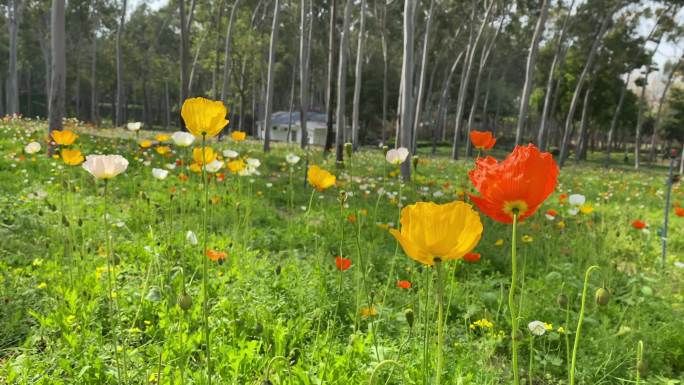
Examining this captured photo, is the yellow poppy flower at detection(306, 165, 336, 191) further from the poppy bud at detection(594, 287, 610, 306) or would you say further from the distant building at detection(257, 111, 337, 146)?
the distant building at detection(257, 111, 337, 146)

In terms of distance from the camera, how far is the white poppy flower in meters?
1.56

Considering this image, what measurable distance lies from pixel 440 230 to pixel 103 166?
4.05 ft

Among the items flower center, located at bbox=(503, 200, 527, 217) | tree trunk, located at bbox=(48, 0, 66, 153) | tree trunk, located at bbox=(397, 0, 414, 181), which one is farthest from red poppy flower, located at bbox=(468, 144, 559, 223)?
tree trunk, located at bbox=(48, 0, 66, 153)

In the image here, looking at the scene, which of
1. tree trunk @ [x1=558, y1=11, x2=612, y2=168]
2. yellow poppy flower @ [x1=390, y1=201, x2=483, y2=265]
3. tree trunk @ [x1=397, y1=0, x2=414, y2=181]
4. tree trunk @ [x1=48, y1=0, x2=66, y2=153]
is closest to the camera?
yellow poppy flower @ [x1=390, y1=201, x2=483, y2=265]

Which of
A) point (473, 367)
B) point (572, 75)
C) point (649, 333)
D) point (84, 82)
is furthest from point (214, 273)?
point (84, 82)

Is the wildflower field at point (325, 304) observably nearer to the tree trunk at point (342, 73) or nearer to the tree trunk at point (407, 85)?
the tree trunk at point (407, 85)

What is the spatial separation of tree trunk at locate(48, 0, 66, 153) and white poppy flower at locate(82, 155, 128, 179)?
8.43m

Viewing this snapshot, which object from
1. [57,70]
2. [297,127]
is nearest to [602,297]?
[57,70]

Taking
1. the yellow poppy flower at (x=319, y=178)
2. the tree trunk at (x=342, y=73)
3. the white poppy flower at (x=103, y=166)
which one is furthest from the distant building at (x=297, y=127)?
the white poppy flower at (x=103, y=166)

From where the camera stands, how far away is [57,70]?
8938mm

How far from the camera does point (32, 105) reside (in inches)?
1805

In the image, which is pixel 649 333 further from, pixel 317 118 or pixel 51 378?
pixel 317 118

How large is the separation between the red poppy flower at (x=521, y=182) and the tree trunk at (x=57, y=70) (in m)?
9.57

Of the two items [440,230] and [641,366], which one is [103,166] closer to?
[440,230]
